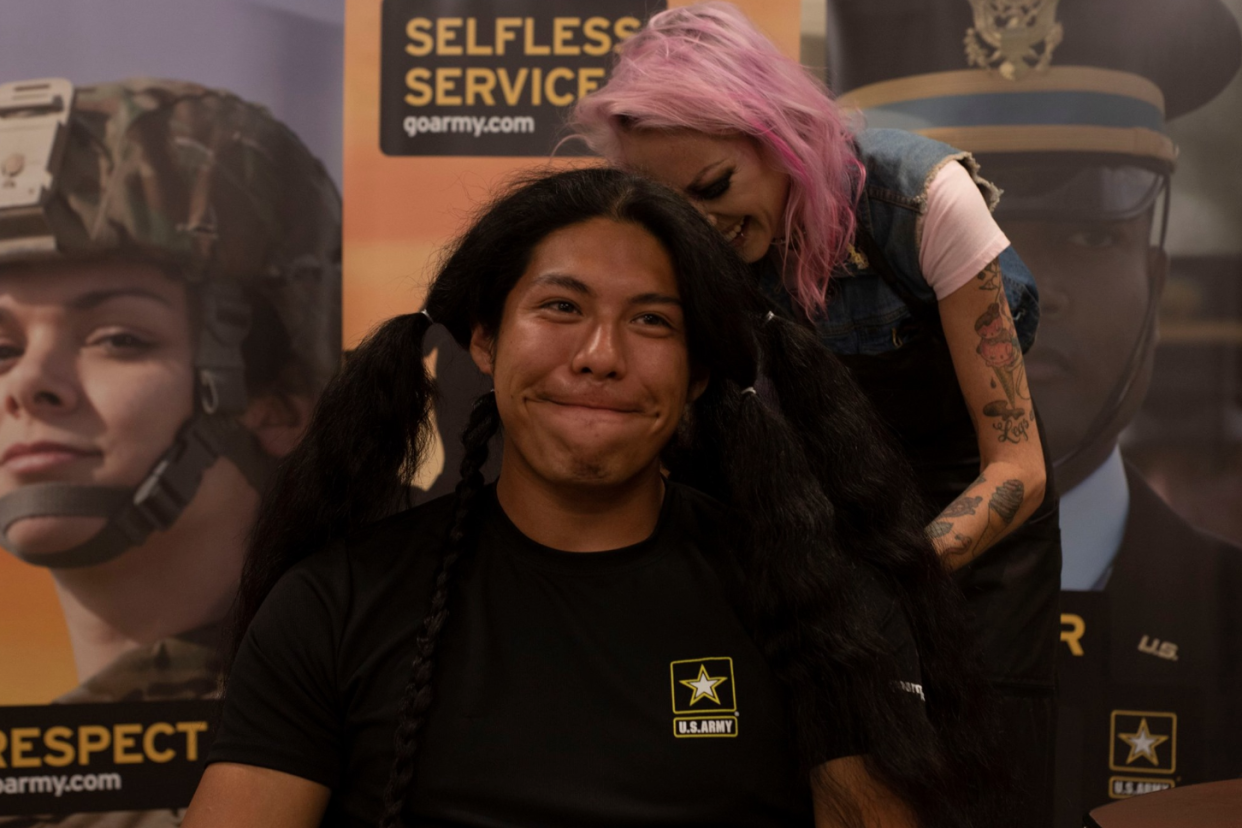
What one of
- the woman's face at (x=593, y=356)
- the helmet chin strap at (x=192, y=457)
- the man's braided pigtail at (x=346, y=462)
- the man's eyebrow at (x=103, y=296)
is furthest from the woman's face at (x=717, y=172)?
the man's eyebrow at (x=103, y=296)

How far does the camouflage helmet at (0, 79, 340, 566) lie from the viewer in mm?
2555

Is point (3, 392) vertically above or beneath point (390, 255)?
beneath

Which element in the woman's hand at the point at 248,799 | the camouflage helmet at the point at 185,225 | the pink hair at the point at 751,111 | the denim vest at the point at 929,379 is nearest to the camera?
the woman's hand at the point at 248,799

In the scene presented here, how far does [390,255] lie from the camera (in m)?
2.64

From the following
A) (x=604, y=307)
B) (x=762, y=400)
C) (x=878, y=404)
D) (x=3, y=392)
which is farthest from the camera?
(x=3, y=392)

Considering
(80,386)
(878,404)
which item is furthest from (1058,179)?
(80,386)

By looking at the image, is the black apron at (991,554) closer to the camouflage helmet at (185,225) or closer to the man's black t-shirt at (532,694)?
the man's black t-shirt at (532,694)

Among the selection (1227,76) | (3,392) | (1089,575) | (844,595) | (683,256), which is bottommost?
(1089,575)

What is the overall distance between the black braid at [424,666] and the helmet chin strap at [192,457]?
1.43 meters

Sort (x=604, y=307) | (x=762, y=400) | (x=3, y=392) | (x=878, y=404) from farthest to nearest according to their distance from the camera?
(x=3, y=392) → (x=878, y=404) → (x=762, y=400) → (x=604, y=307)

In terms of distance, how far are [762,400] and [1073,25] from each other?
1736 mm

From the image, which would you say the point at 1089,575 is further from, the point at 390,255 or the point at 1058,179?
the point at 390,255

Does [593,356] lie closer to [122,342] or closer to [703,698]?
[703,698]

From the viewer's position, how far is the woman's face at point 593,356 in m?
1.21
